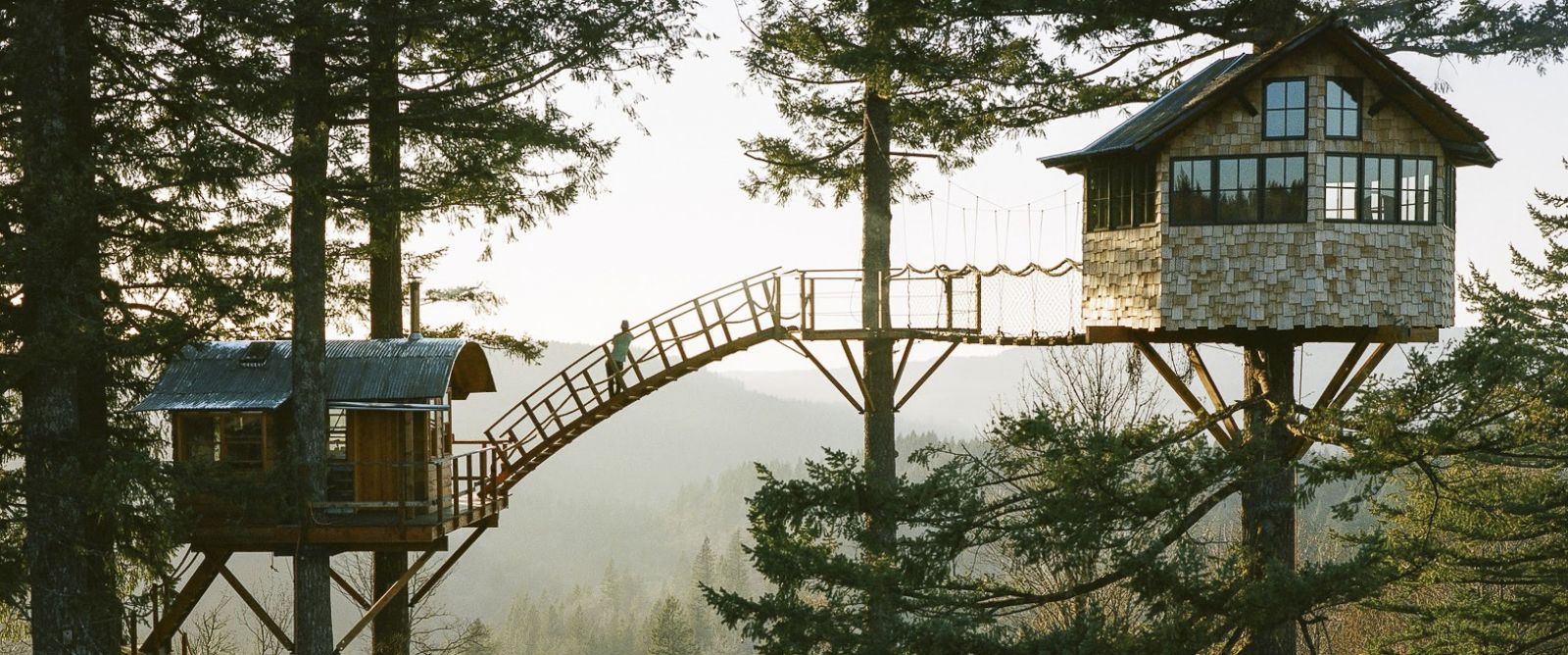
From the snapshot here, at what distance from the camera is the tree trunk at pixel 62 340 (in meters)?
11.9

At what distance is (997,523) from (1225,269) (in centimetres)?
389

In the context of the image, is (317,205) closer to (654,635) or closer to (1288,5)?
(1288,5)

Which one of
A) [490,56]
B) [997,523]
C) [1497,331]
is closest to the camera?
[1497,331]

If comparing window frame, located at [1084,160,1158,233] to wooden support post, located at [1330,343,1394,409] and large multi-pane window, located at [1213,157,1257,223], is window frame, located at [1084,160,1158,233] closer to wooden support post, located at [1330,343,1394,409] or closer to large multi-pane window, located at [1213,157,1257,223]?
large multi-pane window, located at [1213,157,1257,223]

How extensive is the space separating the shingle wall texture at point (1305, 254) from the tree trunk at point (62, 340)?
11.5m

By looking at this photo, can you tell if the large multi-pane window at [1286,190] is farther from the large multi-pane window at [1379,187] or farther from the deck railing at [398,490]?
the deck railing at [398,490]

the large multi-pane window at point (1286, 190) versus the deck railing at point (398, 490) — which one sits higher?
the large multi-pane window at point (1286, 190)

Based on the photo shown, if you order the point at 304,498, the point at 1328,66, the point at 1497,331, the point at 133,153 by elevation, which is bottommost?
the point at 304,498

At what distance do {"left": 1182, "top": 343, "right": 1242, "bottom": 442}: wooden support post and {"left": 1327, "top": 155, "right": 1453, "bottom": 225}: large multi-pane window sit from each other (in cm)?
247

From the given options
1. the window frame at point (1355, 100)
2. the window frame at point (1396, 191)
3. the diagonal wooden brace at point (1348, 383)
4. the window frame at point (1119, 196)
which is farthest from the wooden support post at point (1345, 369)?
the window frame at point (1119, 196)

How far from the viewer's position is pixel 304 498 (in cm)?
1393

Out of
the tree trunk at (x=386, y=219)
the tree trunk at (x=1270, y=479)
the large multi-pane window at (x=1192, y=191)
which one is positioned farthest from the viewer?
the tree trunk at (x=386, y=219)

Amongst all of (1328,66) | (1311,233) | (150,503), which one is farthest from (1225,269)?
(150,503)

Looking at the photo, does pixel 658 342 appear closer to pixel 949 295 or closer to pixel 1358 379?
pixel 949 295
